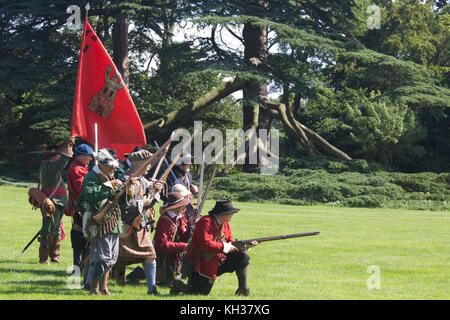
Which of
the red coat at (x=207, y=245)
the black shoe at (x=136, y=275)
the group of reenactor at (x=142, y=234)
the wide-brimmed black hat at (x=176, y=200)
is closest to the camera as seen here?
the group of reenactor at (x=142, y=234)

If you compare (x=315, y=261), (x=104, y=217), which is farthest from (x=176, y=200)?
A: (x=315, y=261)

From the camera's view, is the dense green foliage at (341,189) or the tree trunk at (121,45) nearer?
the dense green foliage at (341,189)

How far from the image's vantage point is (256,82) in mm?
27562

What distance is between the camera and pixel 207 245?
25.1 feet

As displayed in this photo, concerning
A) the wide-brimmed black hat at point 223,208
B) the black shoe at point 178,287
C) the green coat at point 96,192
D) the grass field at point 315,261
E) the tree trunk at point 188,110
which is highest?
the tree trunk at point 188,110

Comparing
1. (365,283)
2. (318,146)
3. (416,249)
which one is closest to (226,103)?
(318,146)

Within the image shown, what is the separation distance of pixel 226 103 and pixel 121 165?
31.2 m

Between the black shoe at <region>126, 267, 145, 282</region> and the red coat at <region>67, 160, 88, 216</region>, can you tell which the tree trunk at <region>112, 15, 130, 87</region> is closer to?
the red coat at <region>67, 160, 88, 216</region>

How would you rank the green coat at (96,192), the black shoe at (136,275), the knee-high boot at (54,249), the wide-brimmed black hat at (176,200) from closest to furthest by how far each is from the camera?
the green coat at (96,192)
the wide-brimmed black hat at (176,200)
the black shoe at (136,275)
the knee-high boot at (54,249)

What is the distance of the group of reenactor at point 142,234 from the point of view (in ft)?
23.8


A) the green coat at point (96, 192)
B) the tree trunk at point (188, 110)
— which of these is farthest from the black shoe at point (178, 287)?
the tree trunk at point (188, 110)

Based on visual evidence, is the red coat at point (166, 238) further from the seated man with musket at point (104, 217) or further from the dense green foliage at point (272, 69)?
the dense green foliage at point (272, 69)

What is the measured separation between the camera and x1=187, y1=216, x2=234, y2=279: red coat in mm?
7676

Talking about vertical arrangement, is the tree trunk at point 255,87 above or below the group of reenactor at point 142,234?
above
